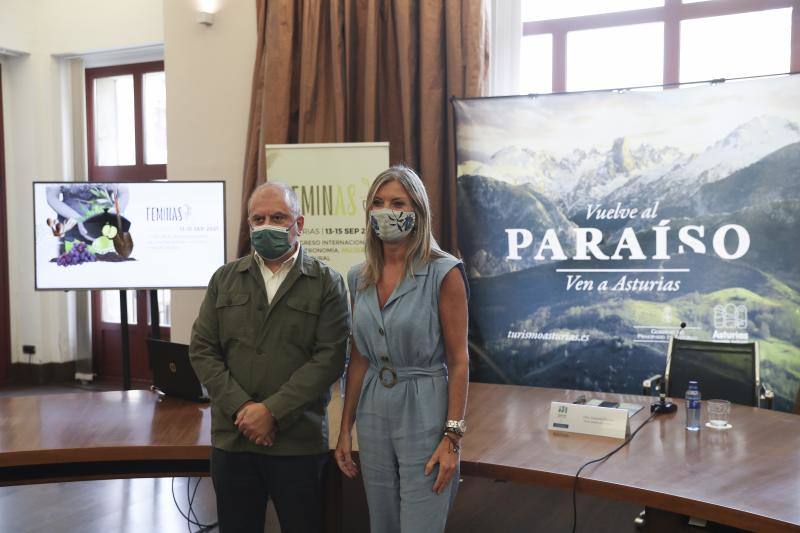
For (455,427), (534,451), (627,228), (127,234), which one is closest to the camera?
(455,427)

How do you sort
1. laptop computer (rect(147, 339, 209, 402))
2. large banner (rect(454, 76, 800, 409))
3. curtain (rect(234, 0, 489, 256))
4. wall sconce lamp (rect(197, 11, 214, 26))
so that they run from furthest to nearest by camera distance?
1. wall sconce lamp (rect(197, 11, 214, 26))
2. curtain (rect(234, 0, 489, 256))
3. large banner (rect(454, 76, 800, 409))
4. laptop computer (rect(147, 339, 209, 402))

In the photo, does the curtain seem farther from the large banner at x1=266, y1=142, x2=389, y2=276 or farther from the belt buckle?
the belt buckle

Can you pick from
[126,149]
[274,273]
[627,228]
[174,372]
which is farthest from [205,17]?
[274,273]

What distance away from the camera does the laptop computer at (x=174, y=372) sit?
2.88 meters

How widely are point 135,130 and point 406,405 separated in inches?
210

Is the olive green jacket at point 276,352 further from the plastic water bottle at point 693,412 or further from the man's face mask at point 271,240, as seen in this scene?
the plastic water bottle at point 693,412

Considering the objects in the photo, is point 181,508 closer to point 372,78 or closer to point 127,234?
point 127,234

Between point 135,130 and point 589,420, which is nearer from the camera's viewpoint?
point 589,420

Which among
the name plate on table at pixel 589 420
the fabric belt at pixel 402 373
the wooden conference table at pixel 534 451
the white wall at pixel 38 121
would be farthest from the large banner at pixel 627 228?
the white wall at pixel 38 121

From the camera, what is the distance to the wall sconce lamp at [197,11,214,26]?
5.05m

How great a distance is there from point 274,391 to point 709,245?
260cm

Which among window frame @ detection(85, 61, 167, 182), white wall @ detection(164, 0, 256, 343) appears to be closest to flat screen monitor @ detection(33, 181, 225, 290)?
white wall @ detection(164, 0, 256, 343)

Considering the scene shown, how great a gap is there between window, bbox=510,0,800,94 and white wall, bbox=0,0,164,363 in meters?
3.54

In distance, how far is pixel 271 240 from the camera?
2104 millimetres
